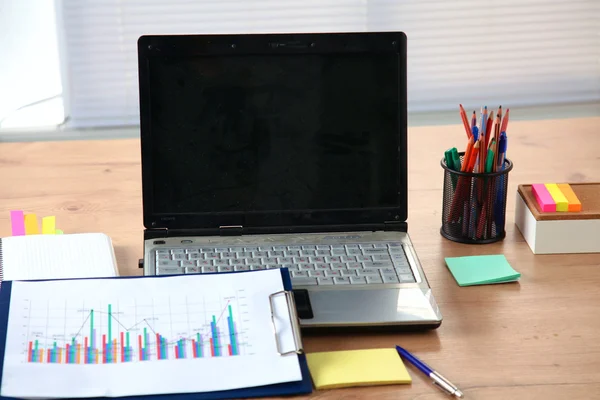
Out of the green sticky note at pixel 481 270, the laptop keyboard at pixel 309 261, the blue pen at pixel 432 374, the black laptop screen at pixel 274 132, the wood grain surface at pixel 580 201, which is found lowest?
the blue pen at pixel 432 374

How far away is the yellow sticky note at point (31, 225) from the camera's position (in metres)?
1.29

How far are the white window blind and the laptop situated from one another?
1647 mm

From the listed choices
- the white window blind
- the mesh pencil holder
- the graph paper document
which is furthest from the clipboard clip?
the white window blind

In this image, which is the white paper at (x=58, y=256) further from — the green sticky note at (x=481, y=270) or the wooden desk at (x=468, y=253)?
the green sticky note at (x=481, y=270)

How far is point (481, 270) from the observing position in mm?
1187

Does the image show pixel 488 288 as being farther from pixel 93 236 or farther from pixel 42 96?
pixel 42 96

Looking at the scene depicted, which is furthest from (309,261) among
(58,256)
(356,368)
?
(58,256)

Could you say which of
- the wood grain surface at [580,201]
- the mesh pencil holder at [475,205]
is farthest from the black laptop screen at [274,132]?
the wood grain surface at [580,201]

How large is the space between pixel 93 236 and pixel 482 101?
2.03m

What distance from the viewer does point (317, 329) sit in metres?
1.03

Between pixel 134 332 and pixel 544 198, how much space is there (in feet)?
2.05

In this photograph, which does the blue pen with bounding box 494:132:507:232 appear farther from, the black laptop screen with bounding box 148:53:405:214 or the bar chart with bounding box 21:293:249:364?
the bar chart with bounding box 21:293:249:364

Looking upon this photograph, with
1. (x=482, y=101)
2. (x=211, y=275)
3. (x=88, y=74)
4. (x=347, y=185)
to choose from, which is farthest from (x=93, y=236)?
(x=482, y=101)

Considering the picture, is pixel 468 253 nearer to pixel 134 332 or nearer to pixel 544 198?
pixel 544 198
